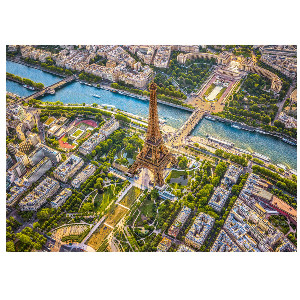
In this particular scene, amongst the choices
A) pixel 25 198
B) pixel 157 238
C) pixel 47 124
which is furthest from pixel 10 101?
pixel 157 238

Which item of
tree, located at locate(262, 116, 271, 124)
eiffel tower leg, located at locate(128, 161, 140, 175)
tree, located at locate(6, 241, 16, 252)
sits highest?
tree, located at locate(262, 116, 271, 124)

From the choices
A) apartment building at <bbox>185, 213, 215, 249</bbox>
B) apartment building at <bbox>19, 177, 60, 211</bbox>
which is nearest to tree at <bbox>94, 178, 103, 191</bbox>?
apartment building at <bbox>19, 177, 60, 211</bbox>

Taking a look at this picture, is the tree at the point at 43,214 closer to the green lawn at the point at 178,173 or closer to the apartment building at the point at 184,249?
the apartment building at the point at 184,249

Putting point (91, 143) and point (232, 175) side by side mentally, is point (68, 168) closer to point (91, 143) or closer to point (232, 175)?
point (91, 143)

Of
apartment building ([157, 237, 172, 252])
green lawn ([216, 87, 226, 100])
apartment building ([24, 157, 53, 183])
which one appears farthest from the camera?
green lawn ([216, 87, 226, 100])

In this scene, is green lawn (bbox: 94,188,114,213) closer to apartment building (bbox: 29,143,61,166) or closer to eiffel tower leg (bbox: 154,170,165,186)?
→ eiffel tower leg (bbox: 154,170,165,186)
